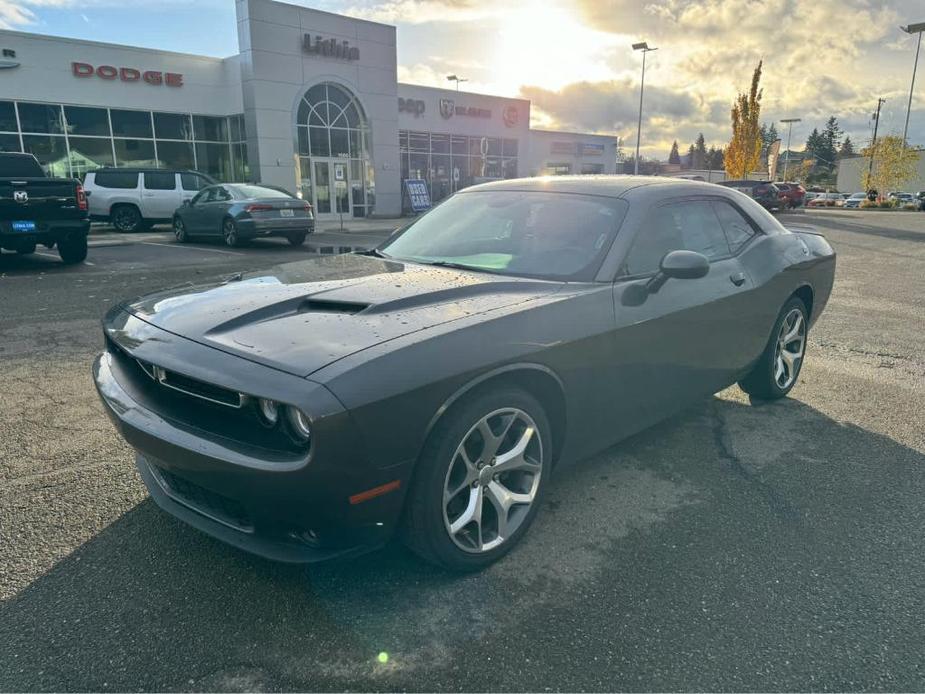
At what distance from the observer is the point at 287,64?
23.9 metres

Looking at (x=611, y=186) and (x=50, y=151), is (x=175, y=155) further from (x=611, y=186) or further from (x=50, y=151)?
(x=611, y=186)

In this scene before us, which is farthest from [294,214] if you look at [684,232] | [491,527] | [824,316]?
[491,527]

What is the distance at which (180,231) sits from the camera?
1540 centimetres

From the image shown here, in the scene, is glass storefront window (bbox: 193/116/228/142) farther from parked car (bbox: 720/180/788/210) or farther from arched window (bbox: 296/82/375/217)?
parked car (bbox: 720/180/788/210)

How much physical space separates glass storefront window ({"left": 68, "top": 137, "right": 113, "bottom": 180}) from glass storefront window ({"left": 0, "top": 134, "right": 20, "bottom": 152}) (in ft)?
5.01

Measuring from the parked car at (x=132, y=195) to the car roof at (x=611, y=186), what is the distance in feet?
55.2

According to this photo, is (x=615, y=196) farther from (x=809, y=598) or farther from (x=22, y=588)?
(x=22, y=588)

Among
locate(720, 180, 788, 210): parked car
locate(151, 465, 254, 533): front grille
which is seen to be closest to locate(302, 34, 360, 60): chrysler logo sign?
locate(720, 180, 788, 210): parked car

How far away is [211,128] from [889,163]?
50.7 metres

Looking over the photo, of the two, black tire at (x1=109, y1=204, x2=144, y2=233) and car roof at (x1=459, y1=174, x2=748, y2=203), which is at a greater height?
car roof at (x1=459, y1=174, x2=748, y2=203)

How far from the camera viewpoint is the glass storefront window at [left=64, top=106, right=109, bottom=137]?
22141 mm

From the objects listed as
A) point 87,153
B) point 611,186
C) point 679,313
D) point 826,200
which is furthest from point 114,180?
point 826,200

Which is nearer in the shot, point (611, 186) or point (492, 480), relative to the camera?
point (492, 480)

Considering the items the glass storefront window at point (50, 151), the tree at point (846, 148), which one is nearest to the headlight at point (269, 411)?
the glass storefront window at point (50, 151)
